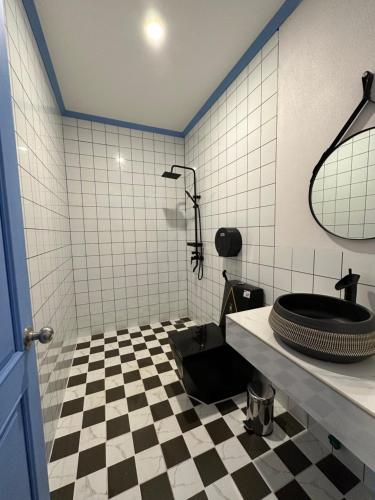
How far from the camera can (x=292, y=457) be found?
1.04m

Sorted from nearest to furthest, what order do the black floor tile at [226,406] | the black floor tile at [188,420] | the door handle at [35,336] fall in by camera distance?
the door handle at [35,336]
the black floor tile at [188,420]
the black floor tile at [226,406]

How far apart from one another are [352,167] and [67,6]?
5.78 feet

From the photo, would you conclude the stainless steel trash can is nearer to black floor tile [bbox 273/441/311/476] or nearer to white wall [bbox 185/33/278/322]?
black floor tile [bbox 273/441/311/476]

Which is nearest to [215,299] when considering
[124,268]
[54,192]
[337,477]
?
[124,268]

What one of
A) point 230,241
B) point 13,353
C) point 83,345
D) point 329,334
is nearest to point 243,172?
point 230,241

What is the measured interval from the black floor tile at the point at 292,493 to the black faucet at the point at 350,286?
93 cm

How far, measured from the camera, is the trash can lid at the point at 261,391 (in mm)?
1159

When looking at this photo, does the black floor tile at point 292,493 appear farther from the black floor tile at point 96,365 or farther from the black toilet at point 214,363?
the black floor tile at point 96,365

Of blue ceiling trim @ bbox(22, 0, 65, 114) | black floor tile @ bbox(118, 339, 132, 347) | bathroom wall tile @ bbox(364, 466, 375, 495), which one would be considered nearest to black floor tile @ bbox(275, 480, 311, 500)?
bathroom wall tile @ bbox(364, 466, 375, 495)

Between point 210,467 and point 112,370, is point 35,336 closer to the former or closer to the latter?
point 210,467

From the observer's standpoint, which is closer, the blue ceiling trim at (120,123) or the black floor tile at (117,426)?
the black floor tile at (117,426)

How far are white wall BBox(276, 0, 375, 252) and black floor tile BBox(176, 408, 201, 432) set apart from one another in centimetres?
129

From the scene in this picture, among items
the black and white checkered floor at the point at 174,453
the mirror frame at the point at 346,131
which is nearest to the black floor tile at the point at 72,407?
the black and white checkered floor at the point at 174,453

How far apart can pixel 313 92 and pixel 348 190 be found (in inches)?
22.5
